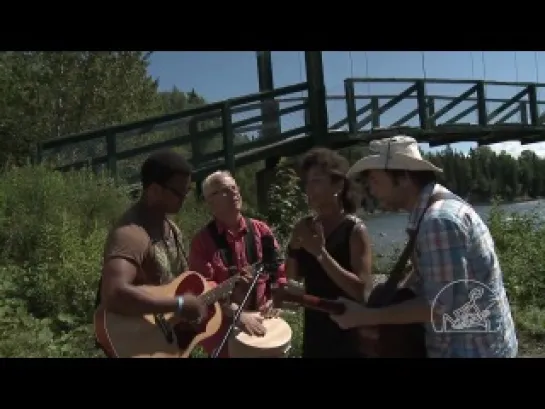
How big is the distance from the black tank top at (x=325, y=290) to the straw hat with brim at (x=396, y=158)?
487 mm

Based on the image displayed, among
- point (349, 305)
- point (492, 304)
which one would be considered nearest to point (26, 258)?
point (349, 305)

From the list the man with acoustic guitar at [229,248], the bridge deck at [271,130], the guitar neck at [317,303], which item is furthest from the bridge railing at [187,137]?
the guitar neck at [317,303]

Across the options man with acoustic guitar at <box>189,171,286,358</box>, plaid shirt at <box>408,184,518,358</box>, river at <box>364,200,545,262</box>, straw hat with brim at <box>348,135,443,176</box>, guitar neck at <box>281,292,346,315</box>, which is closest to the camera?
plaid shirt at <box>408,184,518,358</box>

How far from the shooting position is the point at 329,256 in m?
2.77

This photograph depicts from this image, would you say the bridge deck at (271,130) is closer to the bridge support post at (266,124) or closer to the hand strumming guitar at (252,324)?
the bridge support post at (266,124)

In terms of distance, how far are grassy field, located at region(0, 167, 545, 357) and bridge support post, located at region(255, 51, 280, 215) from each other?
1.12 ft

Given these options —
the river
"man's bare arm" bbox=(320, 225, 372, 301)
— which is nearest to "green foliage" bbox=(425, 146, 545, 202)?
the river

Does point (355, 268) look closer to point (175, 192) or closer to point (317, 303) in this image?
point (317, 303)

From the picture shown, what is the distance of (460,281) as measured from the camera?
215cm

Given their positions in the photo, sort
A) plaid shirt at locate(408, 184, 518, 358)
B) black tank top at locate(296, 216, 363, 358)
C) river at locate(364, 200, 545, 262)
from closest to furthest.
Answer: plaid shirt at locate(408, 184, 518, 358)
black tank top at locate(296, 216, 363, 358)
river at locate(364, 200, 545, 262)

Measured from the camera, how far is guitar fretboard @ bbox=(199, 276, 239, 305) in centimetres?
293

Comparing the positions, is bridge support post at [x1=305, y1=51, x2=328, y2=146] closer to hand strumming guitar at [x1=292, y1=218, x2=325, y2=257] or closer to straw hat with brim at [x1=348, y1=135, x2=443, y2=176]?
hand strumming guitar at [x1=292, y1=218, x2=325, y2=257]

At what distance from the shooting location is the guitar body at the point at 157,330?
269 centimetres
